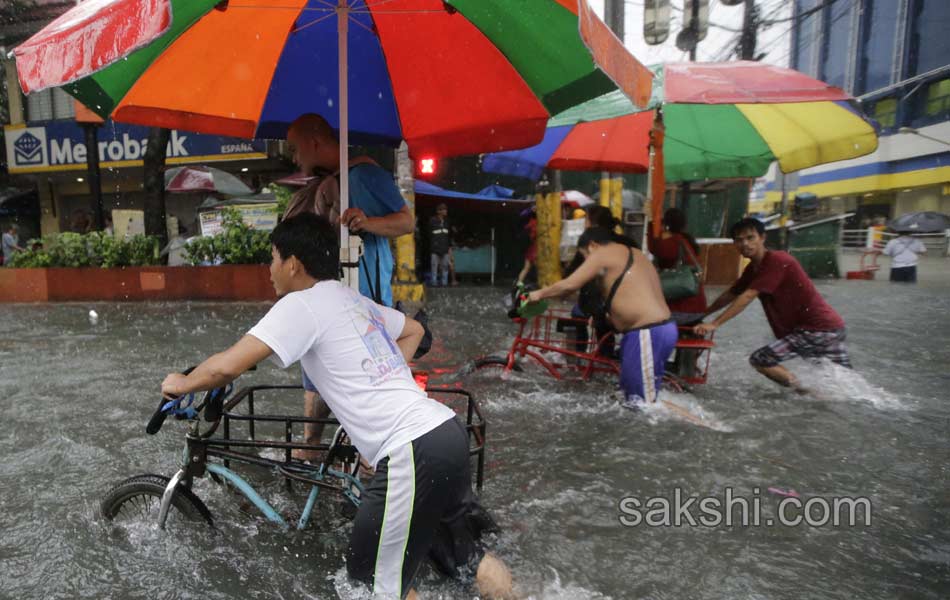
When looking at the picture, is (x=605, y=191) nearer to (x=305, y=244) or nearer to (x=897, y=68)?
(x=897, y=68)

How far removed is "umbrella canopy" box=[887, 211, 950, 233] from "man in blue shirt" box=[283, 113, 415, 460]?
582 inches

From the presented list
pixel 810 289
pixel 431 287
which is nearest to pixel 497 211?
pixel 431 287

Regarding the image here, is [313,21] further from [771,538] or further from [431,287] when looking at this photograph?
[431,287]

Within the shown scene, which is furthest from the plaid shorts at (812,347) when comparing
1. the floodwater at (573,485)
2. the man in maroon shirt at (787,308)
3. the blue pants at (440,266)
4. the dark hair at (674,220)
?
the blue pants at (440,266)

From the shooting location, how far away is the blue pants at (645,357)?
464 centimetres

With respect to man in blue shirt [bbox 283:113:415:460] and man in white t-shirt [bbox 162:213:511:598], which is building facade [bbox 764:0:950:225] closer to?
man in blue shirt [bbox 283:113:415:460]

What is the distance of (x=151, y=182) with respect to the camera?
1223cm

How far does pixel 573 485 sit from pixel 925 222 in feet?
46.3

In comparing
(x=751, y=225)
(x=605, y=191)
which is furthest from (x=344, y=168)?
(x=605, y=191)

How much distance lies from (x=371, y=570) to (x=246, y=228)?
9.59 m

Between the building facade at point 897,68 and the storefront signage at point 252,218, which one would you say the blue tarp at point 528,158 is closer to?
the building facade at point 897,68

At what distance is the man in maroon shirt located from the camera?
5250 mm

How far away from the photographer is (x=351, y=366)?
2.18m

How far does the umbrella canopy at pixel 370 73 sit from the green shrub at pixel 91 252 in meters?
8.68
